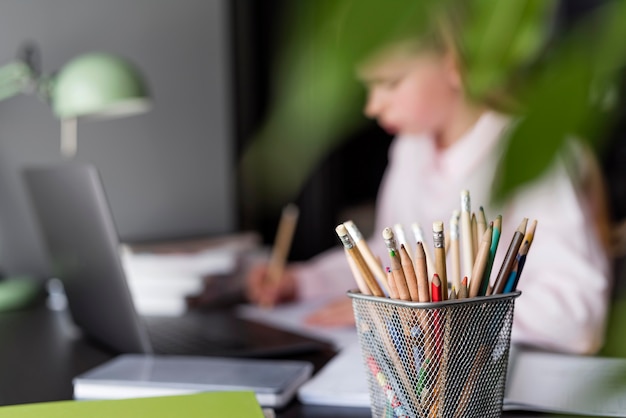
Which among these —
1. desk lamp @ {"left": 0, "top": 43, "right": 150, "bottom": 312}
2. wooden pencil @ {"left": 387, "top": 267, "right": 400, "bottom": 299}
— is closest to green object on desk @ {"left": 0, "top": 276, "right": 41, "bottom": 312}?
desk lamp @ {"left": 0, "top": 43, "right": 150, "bottom": 312}

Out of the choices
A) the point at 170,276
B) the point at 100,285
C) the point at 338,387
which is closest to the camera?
the point at 338,387

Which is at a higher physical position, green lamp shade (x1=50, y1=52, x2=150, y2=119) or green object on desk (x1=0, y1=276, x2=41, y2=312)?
green lamp shade (x1=50, y1=52, x2=150, y2=119)

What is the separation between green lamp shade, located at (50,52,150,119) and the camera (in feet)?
4.24

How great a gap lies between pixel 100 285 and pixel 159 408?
0.36m

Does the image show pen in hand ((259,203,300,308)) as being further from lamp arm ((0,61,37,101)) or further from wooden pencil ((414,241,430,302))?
wooden pencil ((414,241,430,302))

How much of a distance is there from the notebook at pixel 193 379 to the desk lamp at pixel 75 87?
586 millimetres

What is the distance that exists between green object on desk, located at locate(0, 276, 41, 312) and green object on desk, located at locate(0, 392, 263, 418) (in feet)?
2.43

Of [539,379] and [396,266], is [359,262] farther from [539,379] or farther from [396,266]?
[539,379]

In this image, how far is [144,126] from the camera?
1.72 m

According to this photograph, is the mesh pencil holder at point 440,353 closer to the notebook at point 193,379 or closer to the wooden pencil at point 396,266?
the wooden pencil at point 396,266

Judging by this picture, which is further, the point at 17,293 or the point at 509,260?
the point at 17,293

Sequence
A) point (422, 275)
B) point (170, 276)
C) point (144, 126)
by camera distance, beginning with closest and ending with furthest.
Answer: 1. point (422, 275)
2. point (170, 276)
3. point (144, 126)

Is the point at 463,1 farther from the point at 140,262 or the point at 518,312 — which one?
the point at 140,262

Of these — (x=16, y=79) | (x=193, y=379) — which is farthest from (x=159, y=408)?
(x=16, y=79)
